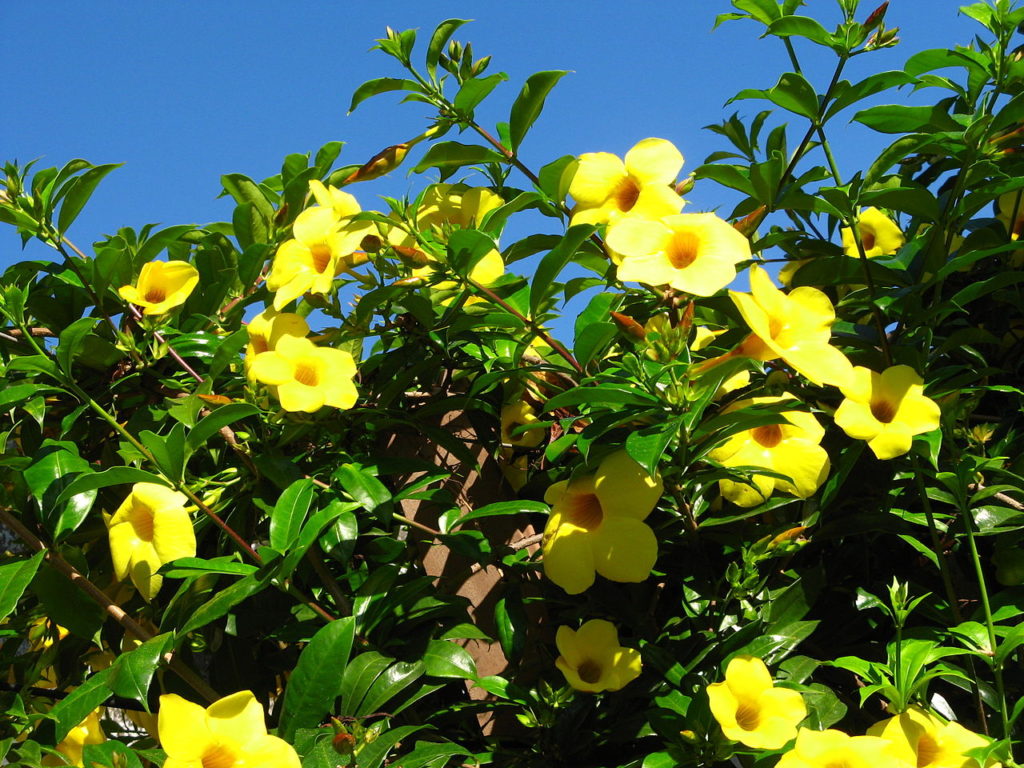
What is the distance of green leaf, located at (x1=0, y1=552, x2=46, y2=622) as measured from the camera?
1.37 meters

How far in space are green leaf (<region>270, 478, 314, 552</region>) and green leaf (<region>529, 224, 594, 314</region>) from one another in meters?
0.48

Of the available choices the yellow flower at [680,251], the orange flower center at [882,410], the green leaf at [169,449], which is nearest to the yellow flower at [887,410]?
the orange flower center at [882,410]

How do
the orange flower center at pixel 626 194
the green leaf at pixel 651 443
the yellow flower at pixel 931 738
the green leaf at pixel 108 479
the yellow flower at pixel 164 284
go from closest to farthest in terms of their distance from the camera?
the green leaf at pixel 651 443, the yellow flower at pixel 931 738, the green leaf at pixel 108 479, the orange flower center at pixel 626 194, the yellow flower at pixel 164 284

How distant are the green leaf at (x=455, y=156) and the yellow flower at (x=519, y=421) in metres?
0.48

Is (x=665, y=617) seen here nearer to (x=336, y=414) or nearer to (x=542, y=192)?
(x=336, y=414)

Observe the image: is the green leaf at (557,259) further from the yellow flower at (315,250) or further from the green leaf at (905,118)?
the green leaf at (905,118)

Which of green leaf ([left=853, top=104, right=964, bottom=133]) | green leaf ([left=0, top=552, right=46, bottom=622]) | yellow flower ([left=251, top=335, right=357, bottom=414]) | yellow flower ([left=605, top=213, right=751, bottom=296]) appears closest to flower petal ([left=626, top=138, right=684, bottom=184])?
yellow flower ([left=605, top=213, right=751, bottom=296])

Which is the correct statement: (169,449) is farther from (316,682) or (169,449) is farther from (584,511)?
(584,511)

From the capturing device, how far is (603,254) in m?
1.62

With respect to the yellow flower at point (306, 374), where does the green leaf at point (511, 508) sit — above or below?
below

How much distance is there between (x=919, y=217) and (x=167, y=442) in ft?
4.55

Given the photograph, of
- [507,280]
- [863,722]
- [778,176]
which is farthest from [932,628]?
[507,280]

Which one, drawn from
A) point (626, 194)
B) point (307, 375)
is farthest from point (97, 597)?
point (626, 194)

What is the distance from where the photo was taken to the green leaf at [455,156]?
5.75 feet
